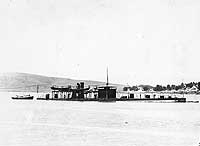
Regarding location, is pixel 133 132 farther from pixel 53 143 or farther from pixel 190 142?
pixel 53 143

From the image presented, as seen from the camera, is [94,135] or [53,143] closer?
[53,143]

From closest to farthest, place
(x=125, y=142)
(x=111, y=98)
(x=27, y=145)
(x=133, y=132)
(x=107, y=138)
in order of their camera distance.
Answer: (x=27, y=145)
(x=125, y=142)
(x=107, y=138)
(x=133, y=132)
(x=111, y=98)

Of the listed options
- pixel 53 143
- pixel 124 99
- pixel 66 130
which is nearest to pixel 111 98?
pixel 124 99

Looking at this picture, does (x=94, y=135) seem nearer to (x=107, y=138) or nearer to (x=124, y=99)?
(x=107, y=138)

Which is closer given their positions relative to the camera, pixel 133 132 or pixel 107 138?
pixel 107 138

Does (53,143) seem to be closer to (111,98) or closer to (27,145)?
(27,145)

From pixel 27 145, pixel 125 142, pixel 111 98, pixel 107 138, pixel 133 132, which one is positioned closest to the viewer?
pixel 27 145

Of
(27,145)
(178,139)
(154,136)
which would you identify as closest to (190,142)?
(178,139)

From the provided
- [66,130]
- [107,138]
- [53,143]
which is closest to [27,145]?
[53,143]

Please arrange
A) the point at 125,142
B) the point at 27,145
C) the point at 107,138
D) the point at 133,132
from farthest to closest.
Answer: the point at 133,132
the point at 107,138
the point at 125,142
the point at 27,145
